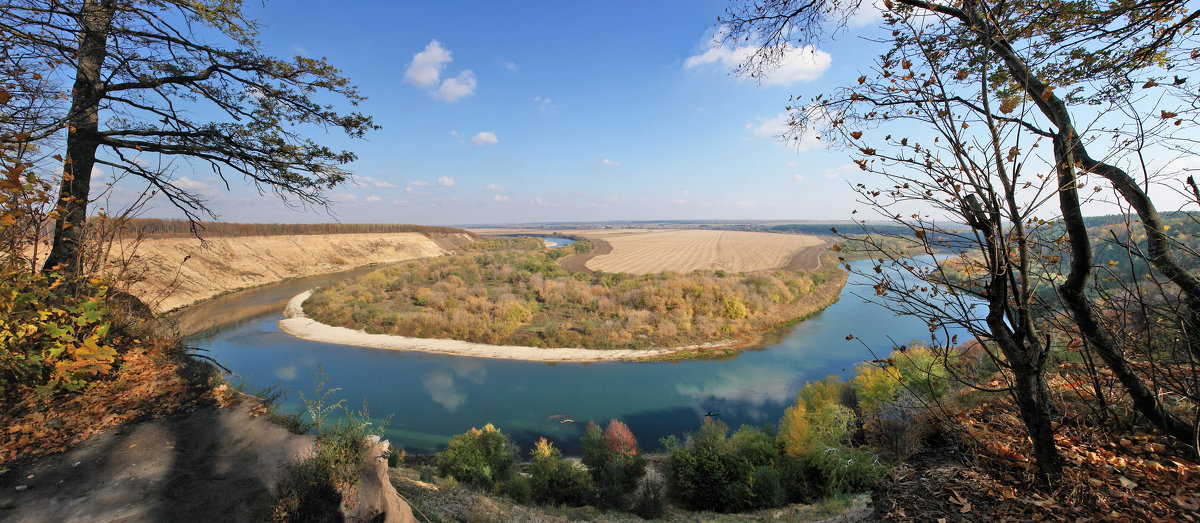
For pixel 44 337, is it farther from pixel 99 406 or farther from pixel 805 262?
pixel 805 262

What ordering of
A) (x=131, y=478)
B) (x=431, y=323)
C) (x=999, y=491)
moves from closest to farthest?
(x=999, y=491)
(x=131, y=478)
(x=431, y=323)

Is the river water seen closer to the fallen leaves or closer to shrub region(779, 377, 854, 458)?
shrub region(779, 377, 854, 458)

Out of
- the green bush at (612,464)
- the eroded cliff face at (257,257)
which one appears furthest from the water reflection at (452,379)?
the eroded cliff face at (257,257)

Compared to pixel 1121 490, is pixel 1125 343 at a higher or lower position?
higher

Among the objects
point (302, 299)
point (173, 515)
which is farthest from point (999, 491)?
point (302, 299)

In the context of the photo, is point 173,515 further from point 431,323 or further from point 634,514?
point 431,323
